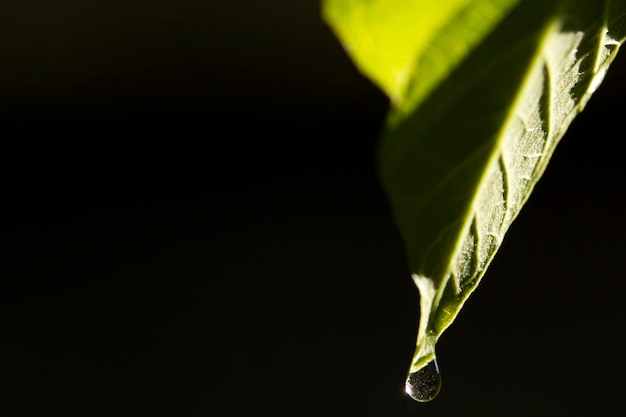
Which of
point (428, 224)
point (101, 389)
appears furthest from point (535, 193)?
point (428, 224)

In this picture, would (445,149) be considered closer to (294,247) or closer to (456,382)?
(456,382)

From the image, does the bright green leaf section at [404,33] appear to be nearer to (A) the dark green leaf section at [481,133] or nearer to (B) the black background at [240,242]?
(A) the dark green leaf section at [481,133]

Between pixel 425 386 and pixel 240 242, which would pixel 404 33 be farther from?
pixel 240 242

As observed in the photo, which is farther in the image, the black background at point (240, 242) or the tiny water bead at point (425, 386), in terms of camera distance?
the black background at point (240, 242)

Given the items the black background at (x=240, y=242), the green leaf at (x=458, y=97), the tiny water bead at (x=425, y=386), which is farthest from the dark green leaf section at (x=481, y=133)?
the black background at (x=240, y=242)

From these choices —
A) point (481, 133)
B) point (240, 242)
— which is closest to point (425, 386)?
point (481, 133)

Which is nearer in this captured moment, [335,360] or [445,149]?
[445,149]

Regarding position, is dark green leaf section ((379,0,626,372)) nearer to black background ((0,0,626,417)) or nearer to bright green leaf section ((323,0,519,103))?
bright green leaf section ((323,0,519,103))
